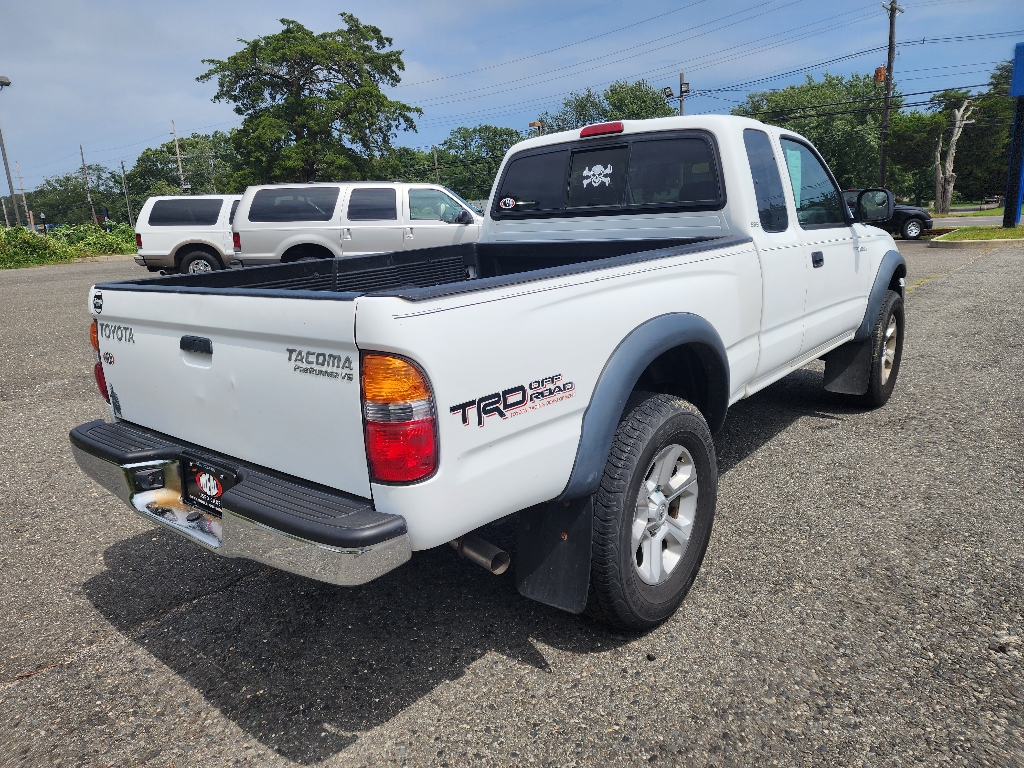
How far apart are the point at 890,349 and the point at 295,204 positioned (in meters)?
10.3

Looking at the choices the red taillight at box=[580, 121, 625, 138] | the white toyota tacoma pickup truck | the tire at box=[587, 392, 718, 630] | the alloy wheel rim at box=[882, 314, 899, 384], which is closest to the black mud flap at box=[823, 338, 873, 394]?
the alloy wheel rim at box=[882, 314, 899, 384]

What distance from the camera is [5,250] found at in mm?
25547

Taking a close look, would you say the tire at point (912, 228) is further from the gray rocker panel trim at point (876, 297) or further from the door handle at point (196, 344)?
the door handle at point (196, 344)

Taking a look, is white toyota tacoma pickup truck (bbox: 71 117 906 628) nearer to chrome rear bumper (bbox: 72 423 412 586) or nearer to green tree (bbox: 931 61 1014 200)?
chrome rear bumper (bbox: 72 423 412 586)

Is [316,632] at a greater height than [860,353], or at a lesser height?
lesser

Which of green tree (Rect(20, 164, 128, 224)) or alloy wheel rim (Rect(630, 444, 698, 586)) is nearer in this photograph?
alloy wheel rim (Rect(630, 444, 698, 586))

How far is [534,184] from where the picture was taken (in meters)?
4.40

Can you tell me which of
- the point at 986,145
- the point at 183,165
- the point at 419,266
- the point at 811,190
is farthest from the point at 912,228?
the point at 183,165

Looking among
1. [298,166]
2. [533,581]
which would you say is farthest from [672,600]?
[298,166]

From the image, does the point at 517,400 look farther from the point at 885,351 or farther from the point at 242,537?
the point at 885,351

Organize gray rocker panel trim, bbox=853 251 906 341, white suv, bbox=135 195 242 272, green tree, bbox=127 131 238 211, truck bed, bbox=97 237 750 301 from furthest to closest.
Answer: green tree, bbox=127 131 238 211, white suv, bbox=135 195 242 272, gray rocker panel trim, bbox=853 251 906 341, truck bed, bbox=97 237 750 301

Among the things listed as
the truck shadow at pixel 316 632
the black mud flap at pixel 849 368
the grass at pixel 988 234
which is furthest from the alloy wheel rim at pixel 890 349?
the grass at pixel 988 234

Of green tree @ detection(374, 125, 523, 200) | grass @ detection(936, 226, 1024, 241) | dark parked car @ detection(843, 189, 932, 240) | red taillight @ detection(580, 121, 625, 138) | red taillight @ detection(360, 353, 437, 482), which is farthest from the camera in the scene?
green tree @ detection(374, 125, 523, 200)

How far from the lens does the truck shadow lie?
238 cm
